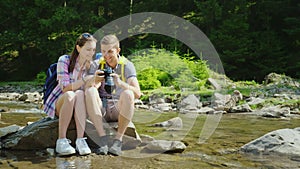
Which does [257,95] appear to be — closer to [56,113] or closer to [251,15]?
[56,113]

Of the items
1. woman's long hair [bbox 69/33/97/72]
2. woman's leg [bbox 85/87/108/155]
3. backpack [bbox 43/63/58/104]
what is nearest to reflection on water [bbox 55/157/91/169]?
woman's leg [bbox 85/87/108/155]

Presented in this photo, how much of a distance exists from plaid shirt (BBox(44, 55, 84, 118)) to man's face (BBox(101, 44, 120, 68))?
269mm

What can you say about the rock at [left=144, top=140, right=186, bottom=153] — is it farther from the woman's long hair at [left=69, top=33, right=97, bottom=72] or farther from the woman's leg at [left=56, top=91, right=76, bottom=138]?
the woman's long hair at [left=69, top=33, right=97, bottom=72]

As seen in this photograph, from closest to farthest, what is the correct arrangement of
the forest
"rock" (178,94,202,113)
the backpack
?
the backpack, "rock" (178,94,202,113), the forest

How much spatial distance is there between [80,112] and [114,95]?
0.37 m

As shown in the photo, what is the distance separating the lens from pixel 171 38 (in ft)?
61.3

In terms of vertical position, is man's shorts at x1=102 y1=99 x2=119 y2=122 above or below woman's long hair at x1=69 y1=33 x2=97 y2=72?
below

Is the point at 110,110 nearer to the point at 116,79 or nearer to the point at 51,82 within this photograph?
the point at 116,79

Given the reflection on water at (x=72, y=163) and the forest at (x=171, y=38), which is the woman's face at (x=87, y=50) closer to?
the reflection on water at (x=72, y=163)

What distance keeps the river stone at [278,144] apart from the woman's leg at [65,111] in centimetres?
164

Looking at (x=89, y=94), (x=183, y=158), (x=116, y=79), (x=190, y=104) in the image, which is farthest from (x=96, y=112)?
(x=190, y=104)

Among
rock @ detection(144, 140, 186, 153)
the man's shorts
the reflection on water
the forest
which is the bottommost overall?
the reflection on water

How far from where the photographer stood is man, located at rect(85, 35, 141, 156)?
3.03 metres

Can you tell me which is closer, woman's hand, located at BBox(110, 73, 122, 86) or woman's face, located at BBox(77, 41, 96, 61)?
woman's hand, located at BBox(110, 73, 122, 86)
